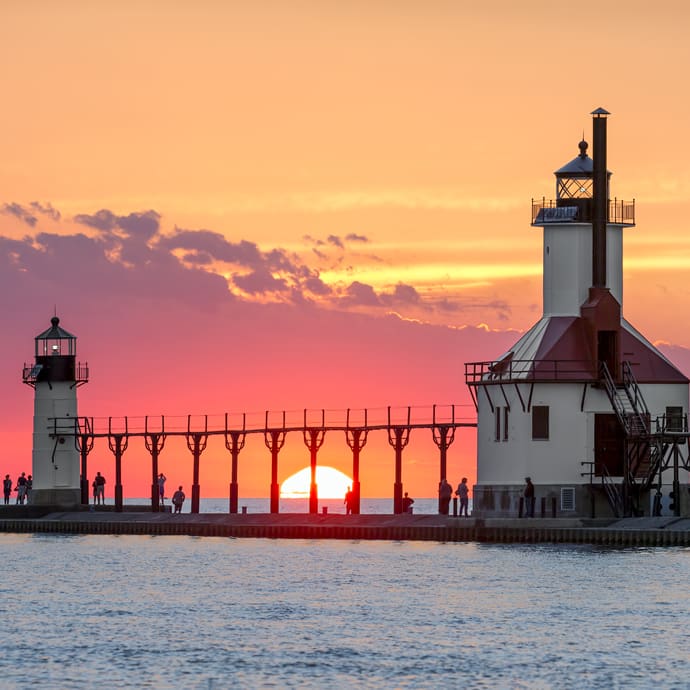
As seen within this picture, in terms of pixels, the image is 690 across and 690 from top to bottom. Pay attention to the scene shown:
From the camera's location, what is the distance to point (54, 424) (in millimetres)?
96062

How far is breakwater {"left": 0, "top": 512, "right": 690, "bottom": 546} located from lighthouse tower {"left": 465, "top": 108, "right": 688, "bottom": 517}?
2.70 metres

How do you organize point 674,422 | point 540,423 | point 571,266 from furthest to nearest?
point 571,266, point 674,422, point 540,423

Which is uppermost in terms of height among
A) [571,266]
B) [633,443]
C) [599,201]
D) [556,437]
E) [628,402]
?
[599,201]

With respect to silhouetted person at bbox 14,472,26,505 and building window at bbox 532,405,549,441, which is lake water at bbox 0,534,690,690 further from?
silhouetted person at bbox 14,472,26,505

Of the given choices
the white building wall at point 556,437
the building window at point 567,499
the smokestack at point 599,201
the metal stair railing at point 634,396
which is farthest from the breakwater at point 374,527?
the smokestack at point 599,201

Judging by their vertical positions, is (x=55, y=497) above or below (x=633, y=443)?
below

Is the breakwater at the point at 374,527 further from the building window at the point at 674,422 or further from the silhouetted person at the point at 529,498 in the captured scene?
the building window at the point at 674,422

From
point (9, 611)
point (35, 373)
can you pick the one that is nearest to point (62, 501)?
point (35, 373)

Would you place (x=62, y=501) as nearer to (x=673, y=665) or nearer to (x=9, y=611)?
(x=9, y=611)

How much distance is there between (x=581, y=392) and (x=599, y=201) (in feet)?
27.3

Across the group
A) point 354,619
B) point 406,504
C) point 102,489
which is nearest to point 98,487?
point 102,489

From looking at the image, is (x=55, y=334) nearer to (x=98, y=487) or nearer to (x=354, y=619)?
(x=98, y=487)

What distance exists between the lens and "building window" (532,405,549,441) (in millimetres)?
80062

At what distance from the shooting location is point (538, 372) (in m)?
80.4
